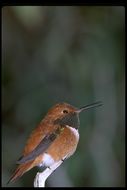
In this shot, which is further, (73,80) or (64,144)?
(73,80)

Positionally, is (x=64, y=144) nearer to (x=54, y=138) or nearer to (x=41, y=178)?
(x=54, y=138)

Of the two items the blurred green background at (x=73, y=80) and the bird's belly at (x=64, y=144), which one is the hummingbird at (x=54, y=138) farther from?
the blurred green background at (x=73, y=80)

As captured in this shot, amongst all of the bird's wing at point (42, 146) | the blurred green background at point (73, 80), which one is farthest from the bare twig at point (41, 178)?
the blurred green background at point (73, 80)

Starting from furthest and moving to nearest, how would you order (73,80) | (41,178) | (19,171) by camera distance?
(73,80) < (19,171) < (41,178)

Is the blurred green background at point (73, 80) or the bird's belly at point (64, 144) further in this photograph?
the blurred green background at point (73, 80)

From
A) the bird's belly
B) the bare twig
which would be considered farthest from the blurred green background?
the bare twig

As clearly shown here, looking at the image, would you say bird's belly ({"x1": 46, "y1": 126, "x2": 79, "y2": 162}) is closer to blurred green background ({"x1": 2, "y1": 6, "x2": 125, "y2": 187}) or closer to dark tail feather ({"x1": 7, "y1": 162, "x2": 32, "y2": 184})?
dark tail feather ({"x1": 7, "y1": 162, "x2": 32, "y2": 184})

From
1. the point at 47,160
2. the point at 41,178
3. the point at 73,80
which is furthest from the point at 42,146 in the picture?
the point at 73,80
